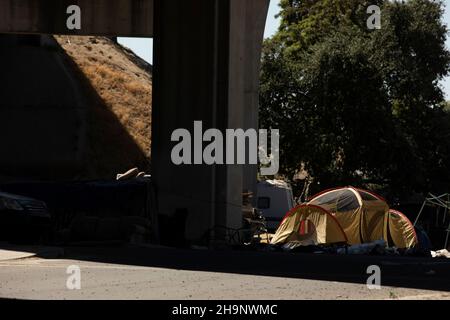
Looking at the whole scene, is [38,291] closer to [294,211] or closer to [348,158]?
[294,211]

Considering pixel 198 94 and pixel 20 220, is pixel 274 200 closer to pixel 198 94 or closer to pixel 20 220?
pixel 198 94

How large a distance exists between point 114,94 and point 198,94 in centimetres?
4017

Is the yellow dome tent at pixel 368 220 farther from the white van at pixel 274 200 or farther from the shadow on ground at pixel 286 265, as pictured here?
the shadow on ground at pixel 286 265

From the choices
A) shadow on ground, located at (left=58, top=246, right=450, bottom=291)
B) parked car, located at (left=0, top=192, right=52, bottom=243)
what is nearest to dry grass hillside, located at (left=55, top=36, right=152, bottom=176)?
parked car, located at (left=0, top=192, right=52, bottom=243)

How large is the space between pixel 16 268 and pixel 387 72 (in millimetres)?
32034

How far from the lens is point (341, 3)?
2124 inches

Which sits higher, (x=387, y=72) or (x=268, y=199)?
(x=387, y=72)

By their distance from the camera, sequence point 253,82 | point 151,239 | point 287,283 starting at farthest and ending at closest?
point 253,82, point 151,239, point 287,283

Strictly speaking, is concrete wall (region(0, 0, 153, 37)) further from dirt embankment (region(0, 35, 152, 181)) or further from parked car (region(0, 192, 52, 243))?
dirt embankment (region(0, 35, 152, 181))

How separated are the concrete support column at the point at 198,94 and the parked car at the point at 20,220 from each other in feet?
15.1

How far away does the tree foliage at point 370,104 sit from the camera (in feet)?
140

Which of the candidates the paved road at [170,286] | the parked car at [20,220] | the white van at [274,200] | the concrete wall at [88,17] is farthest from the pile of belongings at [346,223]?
the paved road at [170,286]
